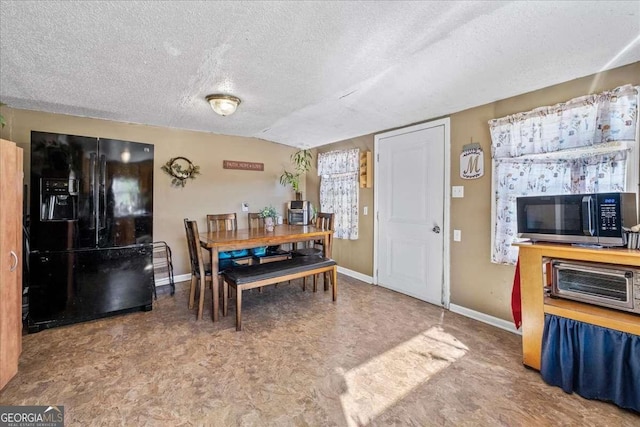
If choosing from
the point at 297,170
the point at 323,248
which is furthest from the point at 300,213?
the point at 297,170

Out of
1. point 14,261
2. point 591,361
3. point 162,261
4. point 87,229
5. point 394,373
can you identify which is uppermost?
point 87,229

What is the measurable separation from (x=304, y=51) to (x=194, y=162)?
2.97m

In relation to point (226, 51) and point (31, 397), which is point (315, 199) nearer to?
point (226, 51)

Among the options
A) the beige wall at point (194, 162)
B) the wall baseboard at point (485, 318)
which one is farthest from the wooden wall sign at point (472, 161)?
the beige wall at point (194, 162)

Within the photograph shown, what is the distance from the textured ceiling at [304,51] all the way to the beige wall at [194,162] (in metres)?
0.36

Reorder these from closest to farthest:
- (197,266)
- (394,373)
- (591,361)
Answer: (591,361) → (394,373) → (197,266)

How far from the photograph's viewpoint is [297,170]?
5262 millimetres

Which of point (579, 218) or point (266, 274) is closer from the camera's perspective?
point (579, 218)

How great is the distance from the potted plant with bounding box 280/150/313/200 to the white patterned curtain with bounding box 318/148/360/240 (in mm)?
267

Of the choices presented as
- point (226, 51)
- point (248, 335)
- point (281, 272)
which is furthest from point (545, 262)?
point (226, 51)

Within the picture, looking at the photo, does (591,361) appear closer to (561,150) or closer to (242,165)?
(561,150)

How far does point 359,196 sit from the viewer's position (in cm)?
437

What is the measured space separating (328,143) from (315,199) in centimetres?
107

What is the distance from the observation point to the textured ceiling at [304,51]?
1517mm
